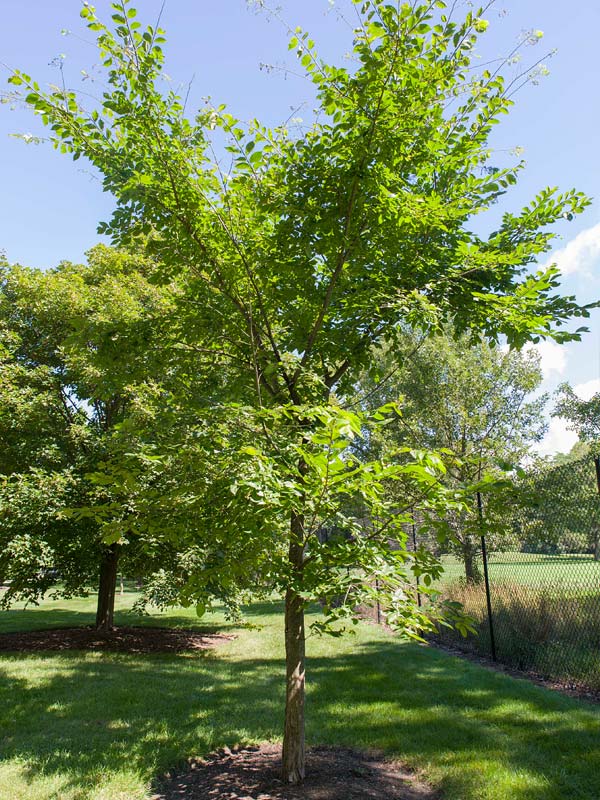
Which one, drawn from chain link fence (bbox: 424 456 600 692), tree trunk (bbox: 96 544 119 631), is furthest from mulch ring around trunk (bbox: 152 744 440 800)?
tree trunk (bbox: 96 544 119 631)

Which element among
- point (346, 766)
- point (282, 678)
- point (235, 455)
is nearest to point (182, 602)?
point (235, 455)

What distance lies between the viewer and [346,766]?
4090 millimetres

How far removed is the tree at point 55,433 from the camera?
8.59 m

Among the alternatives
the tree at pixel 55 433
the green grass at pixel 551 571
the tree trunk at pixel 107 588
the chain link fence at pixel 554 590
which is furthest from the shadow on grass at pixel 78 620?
the chain link fence at pixel 554 590

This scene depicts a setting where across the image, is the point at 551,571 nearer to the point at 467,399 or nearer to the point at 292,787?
the point at 292,787

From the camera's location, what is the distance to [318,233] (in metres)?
3.73

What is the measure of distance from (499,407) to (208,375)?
A: 1207cm

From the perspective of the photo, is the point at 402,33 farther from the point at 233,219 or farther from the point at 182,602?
the point at 182,602

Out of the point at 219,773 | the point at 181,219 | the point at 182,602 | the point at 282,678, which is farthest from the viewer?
the point at 282,678

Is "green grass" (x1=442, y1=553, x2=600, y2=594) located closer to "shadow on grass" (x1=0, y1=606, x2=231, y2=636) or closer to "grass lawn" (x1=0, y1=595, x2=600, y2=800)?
"grass lawn" (x1=0, y1=595, x2=600, y2=800)

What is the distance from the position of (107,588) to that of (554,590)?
8922 millimetres

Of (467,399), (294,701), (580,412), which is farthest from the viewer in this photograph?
(580,412)

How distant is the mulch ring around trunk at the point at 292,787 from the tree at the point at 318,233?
212 millimetres

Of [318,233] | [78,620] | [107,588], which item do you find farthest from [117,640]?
[318,233]
